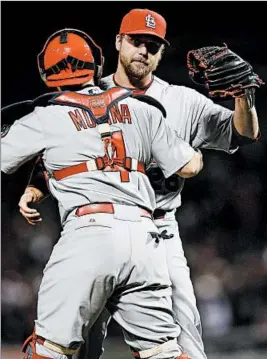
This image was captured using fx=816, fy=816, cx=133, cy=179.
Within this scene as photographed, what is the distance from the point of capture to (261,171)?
7.25 m

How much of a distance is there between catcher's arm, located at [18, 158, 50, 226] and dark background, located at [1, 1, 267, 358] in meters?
2.52

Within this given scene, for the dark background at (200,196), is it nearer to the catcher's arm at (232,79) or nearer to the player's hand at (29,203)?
the catcher's arm at (232,79)

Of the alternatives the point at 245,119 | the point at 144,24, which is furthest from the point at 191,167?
the point at 144,24

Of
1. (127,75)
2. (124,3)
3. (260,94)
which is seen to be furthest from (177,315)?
(260,94)

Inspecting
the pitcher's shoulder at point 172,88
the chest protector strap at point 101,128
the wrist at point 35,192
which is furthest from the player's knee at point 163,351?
the pitcher's shoulder at point 172,88

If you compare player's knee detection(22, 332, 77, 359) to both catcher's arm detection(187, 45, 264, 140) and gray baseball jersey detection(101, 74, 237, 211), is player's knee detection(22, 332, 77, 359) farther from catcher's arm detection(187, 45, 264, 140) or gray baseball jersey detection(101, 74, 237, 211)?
catcher's arm detection(187, 45, 264, 140)

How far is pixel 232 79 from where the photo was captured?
9.46ft

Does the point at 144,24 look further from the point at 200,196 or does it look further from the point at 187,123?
the point at 200,196

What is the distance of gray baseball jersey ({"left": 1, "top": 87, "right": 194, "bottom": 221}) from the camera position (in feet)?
8.92

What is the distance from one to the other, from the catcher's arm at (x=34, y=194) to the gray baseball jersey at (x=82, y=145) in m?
0.14

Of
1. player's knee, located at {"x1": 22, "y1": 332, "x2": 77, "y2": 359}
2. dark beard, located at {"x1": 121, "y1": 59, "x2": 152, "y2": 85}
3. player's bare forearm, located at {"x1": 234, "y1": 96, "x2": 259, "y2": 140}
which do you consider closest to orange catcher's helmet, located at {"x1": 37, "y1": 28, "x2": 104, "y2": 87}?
dark beard, located at {"x1": 121, "y1": 59, "x2": 152, "y2": 85}

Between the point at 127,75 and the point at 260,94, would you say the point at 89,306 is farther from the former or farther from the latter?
the point at 260,94

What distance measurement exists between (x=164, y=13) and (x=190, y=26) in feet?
0.72

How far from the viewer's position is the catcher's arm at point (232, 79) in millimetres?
2889
